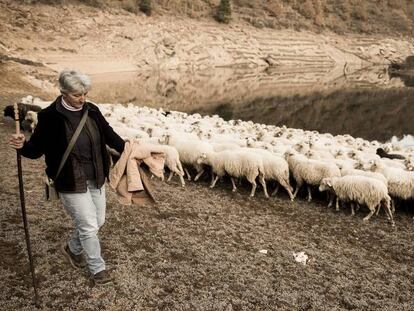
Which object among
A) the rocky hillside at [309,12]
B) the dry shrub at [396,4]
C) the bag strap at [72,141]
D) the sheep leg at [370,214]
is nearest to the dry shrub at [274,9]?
the rocky hillside at [309,12]

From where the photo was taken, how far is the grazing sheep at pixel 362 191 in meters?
8.47

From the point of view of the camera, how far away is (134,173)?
5.23 meters

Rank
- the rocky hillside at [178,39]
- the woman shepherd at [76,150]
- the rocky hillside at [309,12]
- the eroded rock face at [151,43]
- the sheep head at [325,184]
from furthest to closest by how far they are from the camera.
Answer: the rocky hillside at [309,12] < the eroded rock face at [151,43] < the rocky hillside at [178,39] < the sheep head at [325,184] < the woman shepherd at [76,150]

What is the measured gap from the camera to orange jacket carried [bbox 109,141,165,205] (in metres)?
5.22

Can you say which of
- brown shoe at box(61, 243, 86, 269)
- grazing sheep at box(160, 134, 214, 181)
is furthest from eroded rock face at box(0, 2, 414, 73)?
brown shoe at box(61, 243, 86, 269)

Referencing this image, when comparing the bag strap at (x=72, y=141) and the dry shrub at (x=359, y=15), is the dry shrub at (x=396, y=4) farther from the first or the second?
the bag strap at (x=72, y=141)

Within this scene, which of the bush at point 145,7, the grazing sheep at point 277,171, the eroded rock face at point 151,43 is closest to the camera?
the grazing sheep at point 277,171

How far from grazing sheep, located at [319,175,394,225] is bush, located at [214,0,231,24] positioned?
48.6m

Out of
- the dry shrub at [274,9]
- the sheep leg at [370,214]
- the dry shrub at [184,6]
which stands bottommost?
the sheep leg at [370,214]

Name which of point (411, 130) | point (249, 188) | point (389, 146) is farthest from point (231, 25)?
point (249, 188)

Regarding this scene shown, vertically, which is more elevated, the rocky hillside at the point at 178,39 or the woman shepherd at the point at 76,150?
the rocky hillside at the point at 178,39

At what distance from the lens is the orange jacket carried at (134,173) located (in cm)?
522

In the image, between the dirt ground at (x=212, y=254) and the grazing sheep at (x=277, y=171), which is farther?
the grazing sheep at (x=277, y=171)

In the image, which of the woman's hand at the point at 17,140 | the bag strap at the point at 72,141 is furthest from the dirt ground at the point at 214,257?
the woman's hand at the point at 17,140
